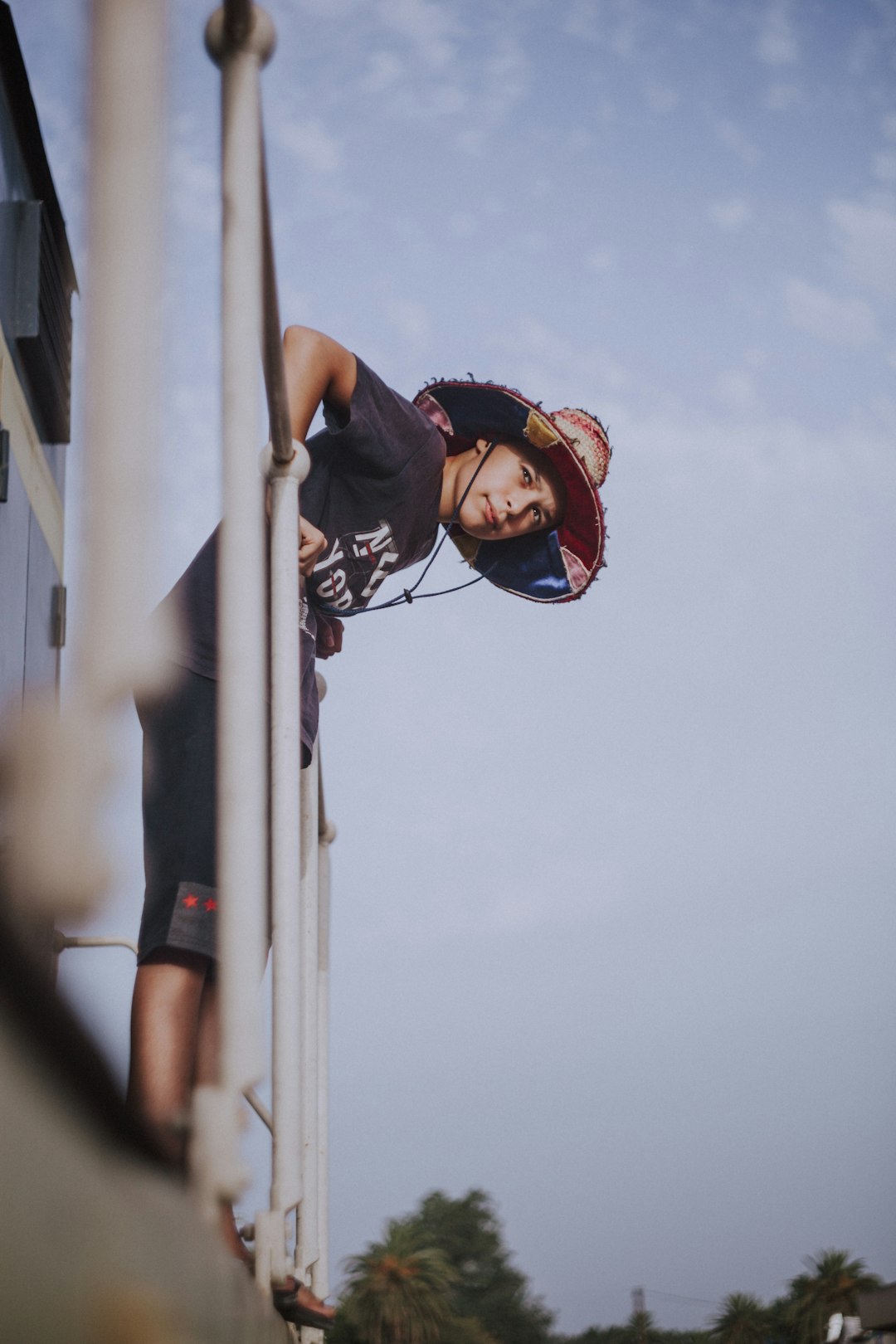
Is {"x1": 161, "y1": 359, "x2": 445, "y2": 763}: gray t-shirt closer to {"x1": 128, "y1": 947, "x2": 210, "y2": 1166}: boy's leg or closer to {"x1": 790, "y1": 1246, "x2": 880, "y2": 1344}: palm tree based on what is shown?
{"x1": 128, "y1": 947, "x2": 210, "y2": 1166}: boy's leg

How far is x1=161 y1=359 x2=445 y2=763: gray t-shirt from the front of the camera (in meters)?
2.20

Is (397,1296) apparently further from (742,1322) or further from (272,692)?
(272,692)

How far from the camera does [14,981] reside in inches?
17.2

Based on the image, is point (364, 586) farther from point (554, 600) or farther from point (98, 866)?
Answer: point (98, 866)

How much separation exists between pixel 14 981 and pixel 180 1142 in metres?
0.19

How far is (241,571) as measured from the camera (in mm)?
716

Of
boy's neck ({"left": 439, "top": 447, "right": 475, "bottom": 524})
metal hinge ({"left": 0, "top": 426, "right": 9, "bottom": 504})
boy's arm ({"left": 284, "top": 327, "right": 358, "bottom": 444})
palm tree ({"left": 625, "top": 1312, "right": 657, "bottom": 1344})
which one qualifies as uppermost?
metal hinge ({"left": 0, "top": 426, "right": 9, "bottom": 504})

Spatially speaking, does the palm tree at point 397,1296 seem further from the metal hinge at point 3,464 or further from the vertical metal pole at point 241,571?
the vertical metal pole at point 241,571

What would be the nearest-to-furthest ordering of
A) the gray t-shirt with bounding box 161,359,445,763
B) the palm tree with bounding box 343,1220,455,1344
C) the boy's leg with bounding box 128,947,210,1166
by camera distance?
1. the boy's leg with bounding box 128,947,210,1166
2. the gray t-shirt with bounding box 161,359,445,763
3. the palm tree with bounding box 343,1220,455,1344

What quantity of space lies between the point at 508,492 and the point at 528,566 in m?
0.34

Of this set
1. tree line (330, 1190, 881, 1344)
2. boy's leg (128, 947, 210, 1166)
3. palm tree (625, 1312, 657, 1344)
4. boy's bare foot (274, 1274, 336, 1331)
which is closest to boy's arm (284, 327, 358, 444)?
boy's leg (128, 947, 210, 1166)

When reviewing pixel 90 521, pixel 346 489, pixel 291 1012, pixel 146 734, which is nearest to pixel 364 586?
pixel 346 489

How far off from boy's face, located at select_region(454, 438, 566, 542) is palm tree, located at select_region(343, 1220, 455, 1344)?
87.6 ft

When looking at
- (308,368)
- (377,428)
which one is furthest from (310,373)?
(377,428)
